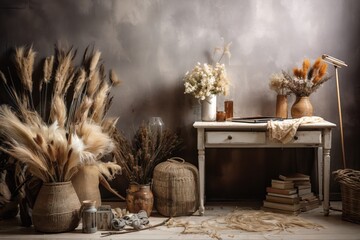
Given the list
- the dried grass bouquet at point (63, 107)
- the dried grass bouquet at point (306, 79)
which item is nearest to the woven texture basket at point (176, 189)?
the dried grass bouquet at point (63, 107)

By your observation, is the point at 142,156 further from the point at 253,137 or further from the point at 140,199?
the point at 253,137

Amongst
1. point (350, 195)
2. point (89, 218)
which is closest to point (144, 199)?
point (89, 218)

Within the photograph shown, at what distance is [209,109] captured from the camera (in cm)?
426

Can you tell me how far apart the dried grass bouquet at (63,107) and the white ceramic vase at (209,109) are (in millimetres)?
886

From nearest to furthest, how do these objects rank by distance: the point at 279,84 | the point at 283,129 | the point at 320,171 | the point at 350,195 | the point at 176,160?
the point at 350,195 → the point at 283,129 → the point at 279,84 → the point at 320,171 → the point at 176,160

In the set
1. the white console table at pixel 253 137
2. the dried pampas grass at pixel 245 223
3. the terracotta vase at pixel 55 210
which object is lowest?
the dried pampas grass at pixel 245 223

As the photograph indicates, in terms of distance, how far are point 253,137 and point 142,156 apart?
105 cm

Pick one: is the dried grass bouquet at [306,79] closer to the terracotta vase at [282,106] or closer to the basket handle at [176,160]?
the terracotta vase at [282,106]

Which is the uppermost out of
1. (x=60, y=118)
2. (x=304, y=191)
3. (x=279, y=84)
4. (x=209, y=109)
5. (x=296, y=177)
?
(x=279, y=84)

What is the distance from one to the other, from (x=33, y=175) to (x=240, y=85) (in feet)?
6.99

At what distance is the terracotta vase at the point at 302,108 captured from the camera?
415 cm

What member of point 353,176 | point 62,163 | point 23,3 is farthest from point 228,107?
point 23,3

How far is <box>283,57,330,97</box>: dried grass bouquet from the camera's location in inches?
163

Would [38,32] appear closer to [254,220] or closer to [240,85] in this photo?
[240,85]
